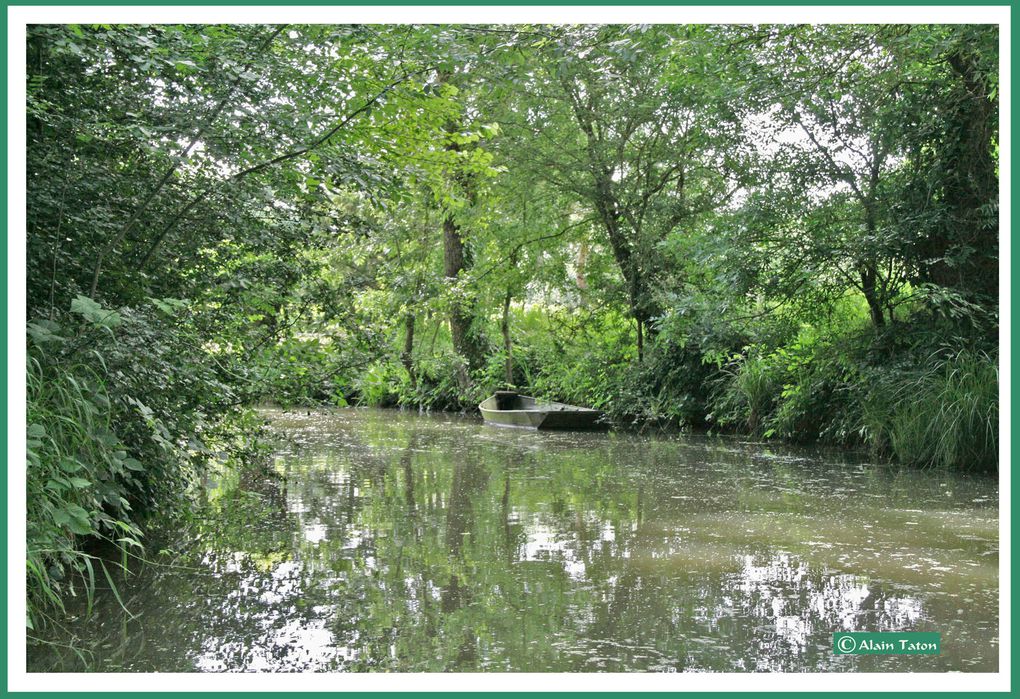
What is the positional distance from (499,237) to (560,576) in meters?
10.9

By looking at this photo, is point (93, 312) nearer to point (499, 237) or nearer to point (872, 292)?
point (872, 292)

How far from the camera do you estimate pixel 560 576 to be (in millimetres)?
4301

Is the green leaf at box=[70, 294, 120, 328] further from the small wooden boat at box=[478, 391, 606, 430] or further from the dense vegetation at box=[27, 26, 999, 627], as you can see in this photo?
the small wooden boat at box=[478, 391, 606, 430]

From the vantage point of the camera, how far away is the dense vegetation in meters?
3.83

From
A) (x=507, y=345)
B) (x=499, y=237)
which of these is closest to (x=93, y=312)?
(x=499, y=237)

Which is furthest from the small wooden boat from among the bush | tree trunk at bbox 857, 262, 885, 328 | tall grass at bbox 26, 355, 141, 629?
tall grass at bbox 26, 355, 141, 629

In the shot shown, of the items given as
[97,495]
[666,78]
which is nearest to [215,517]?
[97,495]

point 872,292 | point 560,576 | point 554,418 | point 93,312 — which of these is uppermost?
point 872,292

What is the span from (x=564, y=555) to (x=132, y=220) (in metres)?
2.54

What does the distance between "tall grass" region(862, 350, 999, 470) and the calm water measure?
528mm

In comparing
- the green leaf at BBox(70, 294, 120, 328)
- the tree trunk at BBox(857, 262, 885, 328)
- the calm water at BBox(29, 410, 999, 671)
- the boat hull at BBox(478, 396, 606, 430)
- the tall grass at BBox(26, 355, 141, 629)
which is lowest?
the calm water at BBox(29, 410, 999, 671)

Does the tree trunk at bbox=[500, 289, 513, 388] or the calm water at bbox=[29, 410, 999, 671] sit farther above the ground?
the tree trunk at bbox=[500, 289, 513, 388]

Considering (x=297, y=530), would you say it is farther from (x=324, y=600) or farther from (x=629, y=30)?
(x=629, y=30)

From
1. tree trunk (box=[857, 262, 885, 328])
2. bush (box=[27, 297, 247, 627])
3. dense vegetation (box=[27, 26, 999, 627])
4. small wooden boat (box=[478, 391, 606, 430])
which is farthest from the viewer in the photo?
small wooden boat (box=[478, 391, 606, 430])
